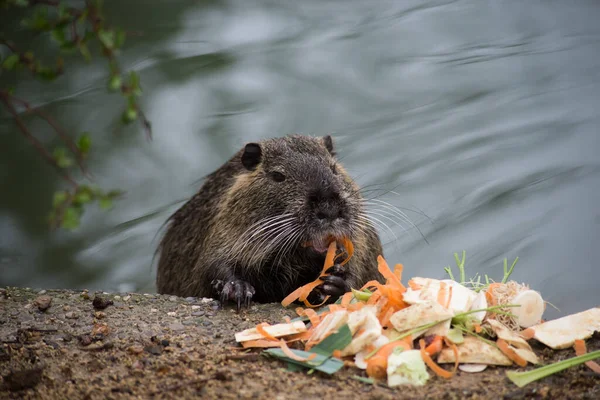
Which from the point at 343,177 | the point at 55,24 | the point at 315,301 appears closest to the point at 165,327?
the point at 315,301

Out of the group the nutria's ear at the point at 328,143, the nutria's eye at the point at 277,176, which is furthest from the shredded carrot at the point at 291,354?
the nutria's ear at the point at 328,143

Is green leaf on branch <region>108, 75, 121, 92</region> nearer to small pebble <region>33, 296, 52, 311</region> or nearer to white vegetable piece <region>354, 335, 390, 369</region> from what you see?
white vegetable piece <region>354, 335, 390, 369</region>

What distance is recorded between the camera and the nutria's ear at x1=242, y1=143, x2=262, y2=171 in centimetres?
469

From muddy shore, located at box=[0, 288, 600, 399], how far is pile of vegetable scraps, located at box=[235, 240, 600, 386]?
0.06 metres

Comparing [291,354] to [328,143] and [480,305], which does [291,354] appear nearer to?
[480,305]

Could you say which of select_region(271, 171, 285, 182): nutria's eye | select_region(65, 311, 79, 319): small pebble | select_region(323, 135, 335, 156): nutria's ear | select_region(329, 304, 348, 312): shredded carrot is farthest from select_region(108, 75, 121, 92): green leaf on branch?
select_region(323, 135, 335, 156): nutria's ear

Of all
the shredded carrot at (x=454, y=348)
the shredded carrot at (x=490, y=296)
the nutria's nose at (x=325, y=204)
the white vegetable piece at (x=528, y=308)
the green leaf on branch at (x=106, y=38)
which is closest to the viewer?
the green leaf on branch at (x=106, y=38)

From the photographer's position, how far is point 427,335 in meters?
3.40

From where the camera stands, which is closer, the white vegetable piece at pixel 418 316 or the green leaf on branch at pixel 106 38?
the green leaf on branch at pixel 106 38

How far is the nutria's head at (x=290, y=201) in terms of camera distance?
4098 mm

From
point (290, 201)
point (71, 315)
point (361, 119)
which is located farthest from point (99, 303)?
point (361, 119)

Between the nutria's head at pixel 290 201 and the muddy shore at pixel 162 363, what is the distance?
1.35 feet

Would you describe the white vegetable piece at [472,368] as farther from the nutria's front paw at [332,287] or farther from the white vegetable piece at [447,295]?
the nutria's front paw at [332,287]

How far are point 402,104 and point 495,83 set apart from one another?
1194 mm
